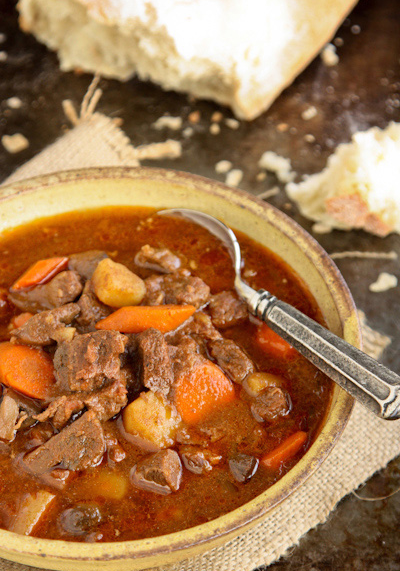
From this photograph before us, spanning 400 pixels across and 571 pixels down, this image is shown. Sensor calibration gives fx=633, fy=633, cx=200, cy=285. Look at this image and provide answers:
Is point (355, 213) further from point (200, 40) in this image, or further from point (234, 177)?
point (200, 40)

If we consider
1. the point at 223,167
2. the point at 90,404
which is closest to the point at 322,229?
the point at 223,167

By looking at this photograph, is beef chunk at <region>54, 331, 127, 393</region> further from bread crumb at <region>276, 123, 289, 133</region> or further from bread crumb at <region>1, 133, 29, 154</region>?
bread crumb at <region>276, 123, 289, 133</region>

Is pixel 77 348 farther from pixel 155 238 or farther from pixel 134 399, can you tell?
pixel 155 238

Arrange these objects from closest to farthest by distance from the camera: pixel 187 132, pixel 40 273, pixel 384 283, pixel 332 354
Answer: pixel 332 354
pixel 40 273
pixel 384 283
pixel 187 132

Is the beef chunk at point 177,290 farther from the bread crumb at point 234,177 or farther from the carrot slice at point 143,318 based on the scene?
the bread crumb at point 234,177

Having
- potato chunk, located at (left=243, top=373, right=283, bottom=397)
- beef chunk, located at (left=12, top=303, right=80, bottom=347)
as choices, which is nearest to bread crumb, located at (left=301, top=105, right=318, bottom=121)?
potato chunk, located at (left=243, top=373, right=283, bottom=397)

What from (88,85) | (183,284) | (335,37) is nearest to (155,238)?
(183,284)
